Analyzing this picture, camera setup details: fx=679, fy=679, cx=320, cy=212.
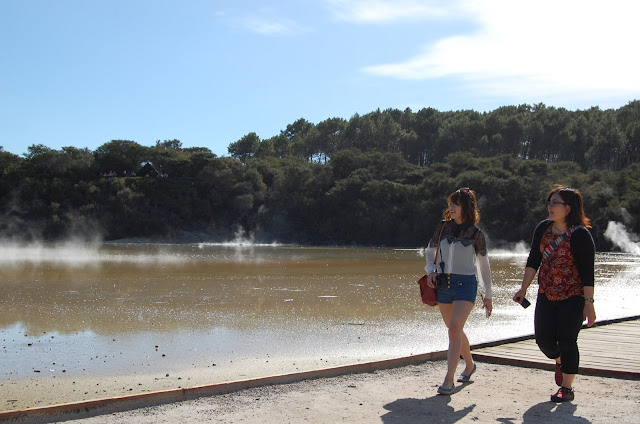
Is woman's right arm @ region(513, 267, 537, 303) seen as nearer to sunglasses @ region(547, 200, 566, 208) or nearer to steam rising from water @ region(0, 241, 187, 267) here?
sunglasses @ region(547, 200, 566, 208)

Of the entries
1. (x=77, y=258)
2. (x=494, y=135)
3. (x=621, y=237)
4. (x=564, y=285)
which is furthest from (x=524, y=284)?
(x=494, y=135)

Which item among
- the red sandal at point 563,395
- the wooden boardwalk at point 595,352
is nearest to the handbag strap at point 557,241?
the red sandal at point 563,395

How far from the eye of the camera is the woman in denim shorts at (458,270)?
500cm

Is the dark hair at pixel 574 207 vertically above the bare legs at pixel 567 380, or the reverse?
the dark hair at pixel 574 207

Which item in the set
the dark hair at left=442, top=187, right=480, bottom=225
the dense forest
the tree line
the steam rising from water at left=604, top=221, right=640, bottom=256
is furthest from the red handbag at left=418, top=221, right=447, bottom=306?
the tree line

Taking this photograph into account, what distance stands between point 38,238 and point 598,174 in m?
40.0

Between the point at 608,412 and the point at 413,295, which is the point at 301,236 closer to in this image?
the point at 413,295

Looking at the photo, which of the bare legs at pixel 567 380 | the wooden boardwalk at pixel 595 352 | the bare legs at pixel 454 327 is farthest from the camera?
the wooden boardwalk at pixel 595 352

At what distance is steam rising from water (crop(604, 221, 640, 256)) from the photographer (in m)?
37.8

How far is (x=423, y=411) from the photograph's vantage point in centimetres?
456

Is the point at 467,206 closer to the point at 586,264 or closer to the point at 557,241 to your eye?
the point at 557,241

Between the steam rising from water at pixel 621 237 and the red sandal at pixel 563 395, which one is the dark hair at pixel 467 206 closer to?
the red sandal at pixel 563 395

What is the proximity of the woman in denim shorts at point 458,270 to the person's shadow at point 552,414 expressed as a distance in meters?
0.62

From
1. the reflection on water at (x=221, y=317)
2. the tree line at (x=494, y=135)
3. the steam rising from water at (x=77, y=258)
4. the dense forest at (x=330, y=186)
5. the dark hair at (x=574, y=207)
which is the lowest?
the reflection on water at (x=221, y=317)
